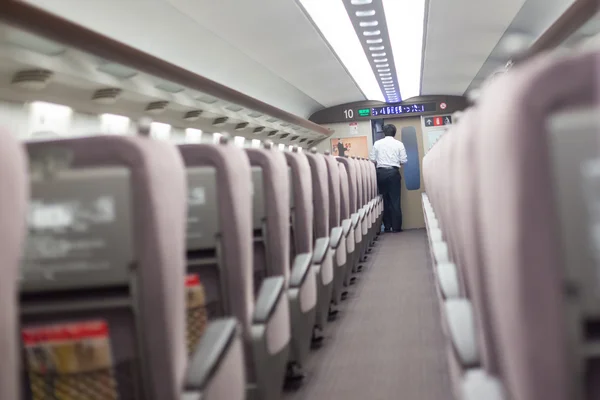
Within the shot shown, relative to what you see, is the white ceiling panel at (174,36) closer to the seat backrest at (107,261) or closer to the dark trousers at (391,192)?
the seat backrest at (107,261)

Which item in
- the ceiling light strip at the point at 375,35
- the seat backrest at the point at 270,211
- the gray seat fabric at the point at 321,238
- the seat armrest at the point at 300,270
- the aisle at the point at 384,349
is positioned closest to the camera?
the seat backrest at the point at 270,211

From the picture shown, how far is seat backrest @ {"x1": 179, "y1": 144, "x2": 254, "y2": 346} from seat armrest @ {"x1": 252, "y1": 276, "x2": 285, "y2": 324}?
13cm

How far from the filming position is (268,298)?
275cm

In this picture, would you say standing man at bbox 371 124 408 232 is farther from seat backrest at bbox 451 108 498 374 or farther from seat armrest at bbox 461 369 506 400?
seat armrest at bbox 461 369 506 400

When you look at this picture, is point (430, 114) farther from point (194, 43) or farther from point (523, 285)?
point (523, 285)

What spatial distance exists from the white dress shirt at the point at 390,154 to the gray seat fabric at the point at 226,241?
34.0 ft

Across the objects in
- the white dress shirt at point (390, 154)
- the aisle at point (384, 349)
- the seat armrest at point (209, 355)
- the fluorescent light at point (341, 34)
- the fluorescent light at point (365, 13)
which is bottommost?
the aisle at point (384, 349)

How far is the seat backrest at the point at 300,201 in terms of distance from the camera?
3.54m

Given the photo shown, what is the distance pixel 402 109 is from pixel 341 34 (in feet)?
24.4

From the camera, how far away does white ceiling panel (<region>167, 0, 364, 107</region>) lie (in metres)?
6.82

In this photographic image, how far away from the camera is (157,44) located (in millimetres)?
6754

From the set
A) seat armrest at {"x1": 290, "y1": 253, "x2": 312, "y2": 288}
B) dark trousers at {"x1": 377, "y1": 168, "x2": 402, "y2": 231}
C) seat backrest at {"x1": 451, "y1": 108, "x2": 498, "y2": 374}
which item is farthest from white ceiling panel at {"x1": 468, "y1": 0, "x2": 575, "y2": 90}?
seat backrest at {"x1": 451, "y1": 108, "x2": 498, "y2": 374}

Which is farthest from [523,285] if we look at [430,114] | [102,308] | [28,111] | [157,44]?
[430,114]

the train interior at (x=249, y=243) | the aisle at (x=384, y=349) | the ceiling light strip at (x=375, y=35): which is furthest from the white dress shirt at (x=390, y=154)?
the train interior at (x=249, y=243)
